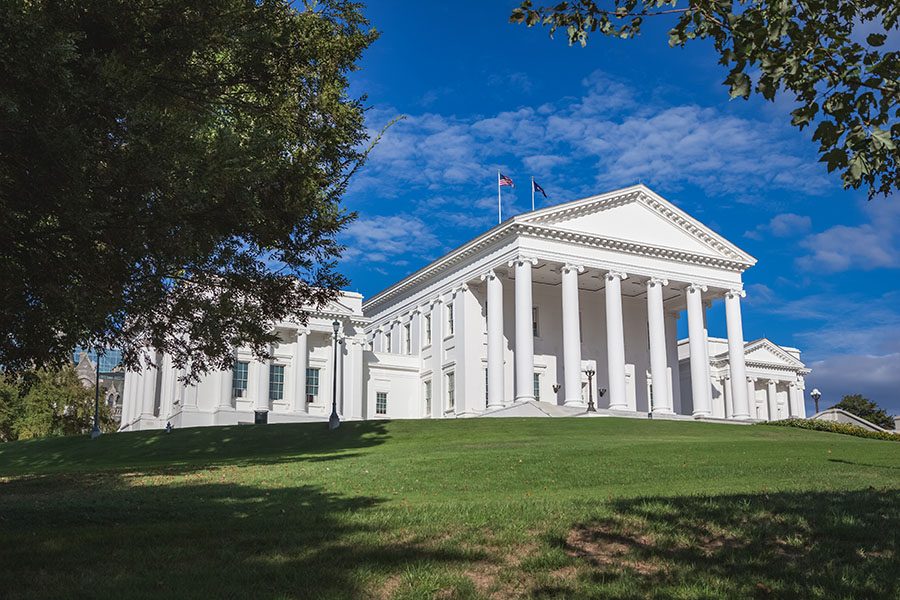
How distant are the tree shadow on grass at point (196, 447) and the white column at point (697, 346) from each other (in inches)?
1077

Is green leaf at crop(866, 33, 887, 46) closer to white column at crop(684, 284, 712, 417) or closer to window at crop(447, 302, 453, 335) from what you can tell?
white column at crop(684, 284, 712, 417)

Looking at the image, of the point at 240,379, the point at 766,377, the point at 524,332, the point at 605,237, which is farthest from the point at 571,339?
the point at 766,377

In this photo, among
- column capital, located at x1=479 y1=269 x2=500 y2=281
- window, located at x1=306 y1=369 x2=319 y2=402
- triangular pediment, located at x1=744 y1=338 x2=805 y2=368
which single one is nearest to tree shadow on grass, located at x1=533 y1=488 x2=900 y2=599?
column capital, located at x1=479 y1=269 x2=500 y2=281

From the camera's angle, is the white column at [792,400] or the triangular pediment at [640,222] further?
the white column at [792,400]

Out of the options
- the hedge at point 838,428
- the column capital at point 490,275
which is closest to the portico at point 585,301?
the column capital at point 490,275

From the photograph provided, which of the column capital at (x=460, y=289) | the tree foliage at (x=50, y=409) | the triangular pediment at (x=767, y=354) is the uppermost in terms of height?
the column capital at (x=460, y=289)

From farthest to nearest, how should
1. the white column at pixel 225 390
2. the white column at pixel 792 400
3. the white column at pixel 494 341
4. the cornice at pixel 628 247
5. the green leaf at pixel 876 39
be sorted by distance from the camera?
the white column at pixel 792 400 < the white column at pixel 225 390 < the cornice at pixel 628 247 < the white column at pixel 494 341 < the green leaf at pixel 876 39

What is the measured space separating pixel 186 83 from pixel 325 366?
51.8m

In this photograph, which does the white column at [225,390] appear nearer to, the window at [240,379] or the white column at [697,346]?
the window at [240,379]

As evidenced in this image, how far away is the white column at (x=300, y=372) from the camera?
202ft

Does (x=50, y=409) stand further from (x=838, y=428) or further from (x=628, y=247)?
(x=838, y=428)

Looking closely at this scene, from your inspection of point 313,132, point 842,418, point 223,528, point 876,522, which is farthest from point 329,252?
point 842,418

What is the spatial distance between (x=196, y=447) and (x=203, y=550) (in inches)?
1009

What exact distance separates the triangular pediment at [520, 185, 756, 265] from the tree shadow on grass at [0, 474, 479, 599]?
143 ft
